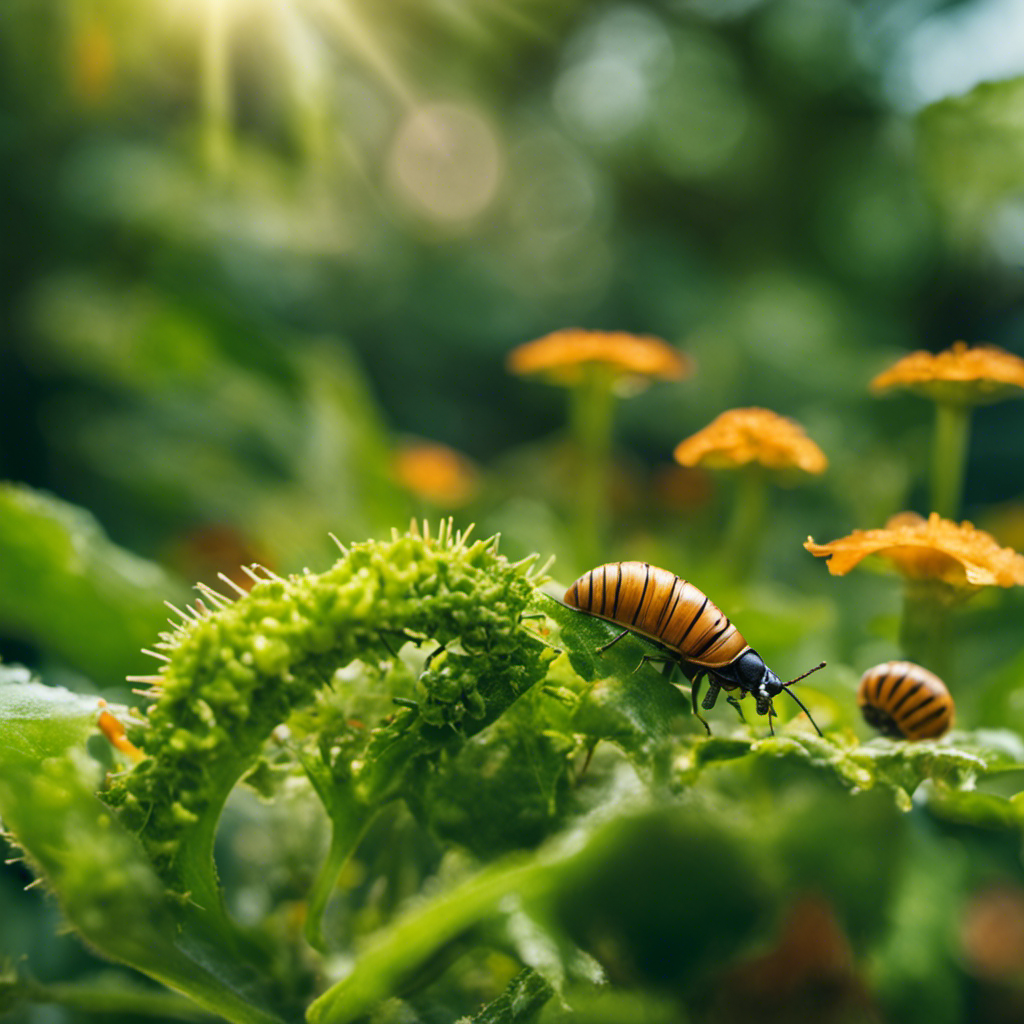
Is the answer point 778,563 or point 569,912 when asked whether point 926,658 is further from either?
point 778,563

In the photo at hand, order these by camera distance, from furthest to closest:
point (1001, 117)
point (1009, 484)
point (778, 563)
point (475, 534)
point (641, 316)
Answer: point (641, 316), point (1009, 484), point (778, 563), point (475, 534), point (1001, 117)

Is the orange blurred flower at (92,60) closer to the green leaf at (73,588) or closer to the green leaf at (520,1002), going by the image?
the green leaf at (73,588)

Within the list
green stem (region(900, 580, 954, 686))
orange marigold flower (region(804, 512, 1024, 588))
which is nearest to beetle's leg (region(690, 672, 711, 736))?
orange marigold flower (region(804, 512, 1024, 588))

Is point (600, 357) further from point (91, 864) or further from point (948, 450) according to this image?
point (91, 864)

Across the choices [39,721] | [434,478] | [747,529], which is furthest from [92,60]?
[39,721]

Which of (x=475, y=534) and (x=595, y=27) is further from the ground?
(x=595, y=27)

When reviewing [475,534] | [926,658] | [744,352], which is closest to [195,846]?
[926,658]

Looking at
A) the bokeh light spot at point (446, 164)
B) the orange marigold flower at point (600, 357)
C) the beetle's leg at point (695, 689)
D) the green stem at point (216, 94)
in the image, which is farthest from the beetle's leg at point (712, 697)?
the bokeh light spot at point (446, 164)
